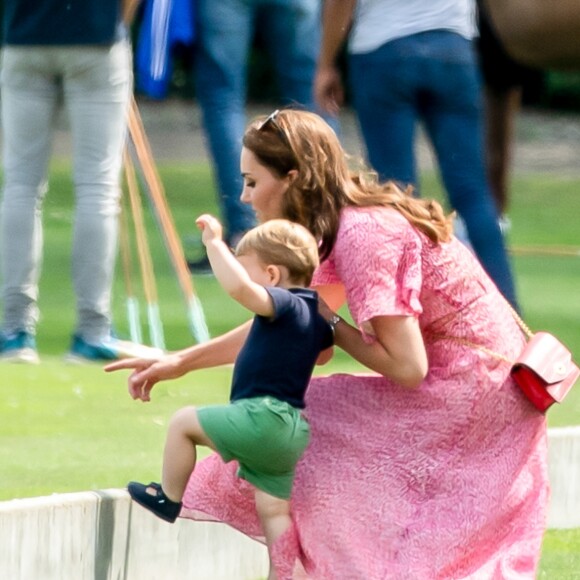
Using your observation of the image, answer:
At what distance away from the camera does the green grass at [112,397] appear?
16.5 feet

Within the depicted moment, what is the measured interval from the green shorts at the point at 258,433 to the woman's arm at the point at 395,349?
0.22 m

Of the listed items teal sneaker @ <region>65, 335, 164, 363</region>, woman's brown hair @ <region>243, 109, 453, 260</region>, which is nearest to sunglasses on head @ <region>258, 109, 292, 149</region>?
woman's brown hair @ <region>243, 109, 453, 260</region>

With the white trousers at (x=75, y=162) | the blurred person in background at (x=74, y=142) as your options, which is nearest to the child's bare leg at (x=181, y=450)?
the blurred person in background at (x=74, y=142)

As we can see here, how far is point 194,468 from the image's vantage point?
4273mm

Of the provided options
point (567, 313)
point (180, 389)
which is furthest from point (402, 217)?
point (567, 313)

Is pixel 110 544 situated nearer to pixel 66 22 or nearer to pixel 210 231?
pixel 210 231

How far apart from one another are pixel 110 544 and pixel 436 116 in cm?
290

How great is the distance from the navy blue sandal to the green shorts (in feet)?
0.66

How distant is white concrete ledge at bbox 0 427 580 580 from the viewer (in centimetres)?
410

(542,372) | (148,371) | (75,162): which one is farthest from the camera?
(75,162)

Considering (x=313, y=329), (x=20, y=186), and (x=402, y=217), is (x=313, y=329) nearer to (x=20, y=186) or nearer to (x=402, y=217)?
(x=402, y=217)

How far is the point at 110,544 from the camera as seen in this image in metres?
4.31

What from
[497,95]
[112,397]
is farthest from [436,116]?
[497,95]

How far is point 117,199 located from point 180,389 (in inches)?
32.9
